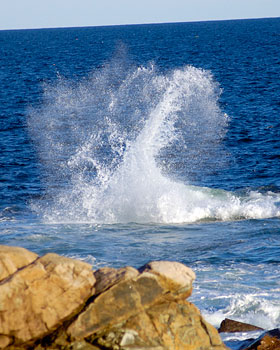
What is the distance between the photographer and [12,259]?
349 inches

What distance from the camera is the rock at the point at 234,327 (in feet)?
37.3

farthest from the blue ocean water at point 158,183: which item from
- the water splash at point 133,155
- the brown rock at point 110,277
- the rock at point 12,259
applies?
the rock at point 12,259

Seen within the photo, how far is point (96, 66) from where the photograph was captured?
75062mm

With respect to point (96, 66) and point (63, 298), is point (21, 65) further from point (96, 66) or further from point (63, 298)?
point (63, 298)

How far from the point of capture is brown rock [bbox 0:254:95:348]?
8375 mm

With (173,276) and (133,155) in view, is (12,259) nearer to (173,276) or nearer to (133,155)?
(173,276)

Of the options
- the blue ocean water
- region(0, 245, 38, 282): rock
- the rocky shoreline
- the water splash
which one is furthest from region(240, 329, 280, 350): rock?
the water splash

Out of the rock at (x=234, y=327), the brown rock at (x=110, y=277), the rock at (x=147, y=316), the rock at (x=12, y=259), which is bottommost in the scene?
the rock at (x=234, y=327)

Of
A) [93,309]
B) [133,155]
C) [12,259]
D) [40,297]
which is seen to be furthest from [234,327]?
[133,155]

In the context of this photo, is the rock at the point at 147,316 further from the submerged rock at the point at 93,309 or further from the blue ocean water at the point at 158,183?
the blue ocean water at the point at 158,183

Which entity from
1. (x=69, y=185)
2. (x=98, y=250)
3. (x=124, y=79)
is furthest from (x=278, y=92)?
(x=98, y=250)

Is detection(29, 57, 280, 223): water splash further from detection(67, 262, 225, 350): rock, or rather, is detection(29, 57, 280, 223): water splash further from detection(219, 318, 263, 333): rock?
detection(67, 262, 225, 350): rock

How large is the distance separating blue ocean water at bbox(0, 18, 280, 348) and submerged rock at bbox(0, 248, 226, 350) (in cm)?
345

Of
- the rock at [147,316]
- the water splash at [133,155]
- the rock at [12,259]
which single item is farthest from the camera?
the water splash at [133,155]
